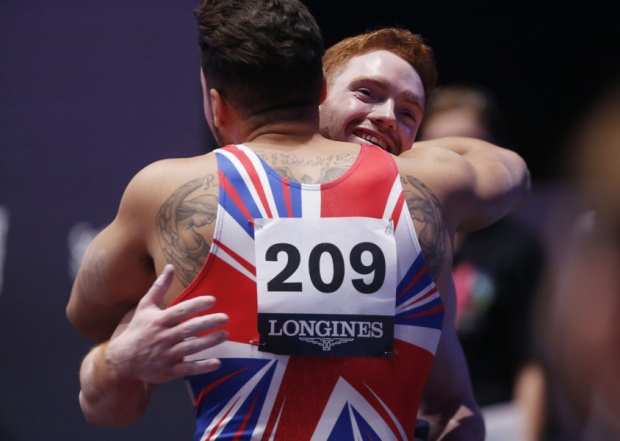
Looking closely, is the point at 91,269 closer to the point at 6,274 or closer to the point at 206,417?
the point at 206,417

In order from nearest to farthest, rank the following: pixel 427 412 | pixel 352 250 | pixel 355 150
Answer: pixel 352 250, pixel 355 150, pixel 427 412

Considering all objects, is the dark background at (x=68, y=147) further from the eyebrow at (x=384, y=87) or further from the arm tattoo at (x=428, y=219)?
the arm tattoo at (x=428, y=219)

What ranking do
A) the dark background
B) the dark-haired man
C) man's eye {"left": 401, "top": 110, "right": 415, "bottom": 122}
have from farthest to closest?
the dark background
man's eye {"left": 401, "top": 110, "right": 415, "bottom": 122}
the dark-haired man

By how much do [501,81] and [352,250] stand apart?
177 inches

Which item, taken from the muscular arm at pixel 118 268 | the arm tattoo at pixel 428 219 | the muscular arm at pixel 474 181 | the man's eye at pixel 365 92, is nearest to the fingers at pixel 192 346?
the muscular arm at pixel 118 268

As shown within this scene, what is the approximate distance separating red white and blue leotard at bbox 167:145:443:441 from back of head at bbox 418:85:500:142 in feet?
7.02

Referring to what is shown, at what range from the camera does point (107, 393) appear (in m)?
1.98

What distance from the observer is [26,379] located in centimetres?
512

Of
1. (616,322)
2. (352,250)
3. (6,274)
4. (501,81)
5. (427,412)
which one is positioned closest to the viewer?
(352,250)

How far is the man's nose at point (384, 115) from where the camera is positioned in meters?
2.54

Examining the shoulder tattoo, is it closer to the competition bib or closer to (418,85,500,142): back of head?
the competition bib

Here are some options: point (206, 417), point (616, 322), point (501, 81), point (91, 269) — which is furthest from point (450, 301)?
point (501, 81)

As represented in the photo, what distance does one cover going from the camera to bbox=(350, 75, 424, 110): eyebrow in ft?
8.55

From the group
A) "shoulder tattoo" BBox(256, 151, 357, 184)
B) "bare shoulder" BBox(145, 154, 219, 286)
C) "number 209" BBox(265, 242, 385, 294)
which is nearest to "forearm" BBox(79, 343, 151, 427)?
"bare shoulder" BBox(145, 154, 219, 286)
